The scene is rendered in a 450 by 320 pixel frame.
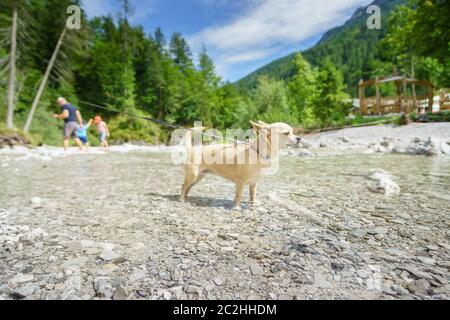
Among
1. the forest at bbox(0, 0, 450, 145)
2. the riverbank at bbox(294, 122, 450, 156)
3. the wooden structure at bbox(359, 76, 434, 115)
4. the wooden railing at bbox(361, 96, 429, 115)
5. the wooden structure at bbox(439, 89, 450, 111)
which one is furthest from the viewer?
the wooden railing at bbox(361, 96, 429, 115)

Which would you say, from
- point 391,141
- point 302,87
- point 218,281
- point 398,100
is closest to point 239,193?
point 218,281

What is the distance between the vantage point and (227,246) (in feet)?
8.71

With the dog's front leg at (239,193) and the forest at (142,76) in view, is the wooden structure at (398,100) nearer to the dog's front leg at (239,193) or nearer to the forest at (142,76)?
the forest at (142,76)

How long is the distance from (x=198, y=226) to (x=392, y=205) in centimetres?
331

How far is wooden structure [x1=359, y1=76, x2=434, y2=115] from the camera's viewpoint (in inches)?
1093

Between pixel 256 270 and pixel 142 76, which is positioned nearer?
pixel 256 270

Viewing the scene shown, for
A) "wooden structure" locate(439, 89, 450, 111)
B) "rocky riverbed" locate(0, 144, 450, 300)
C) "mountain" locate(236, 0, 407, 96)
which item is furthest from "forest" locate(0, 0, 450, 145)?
"mountain" locate(236, 0, 407, 96)

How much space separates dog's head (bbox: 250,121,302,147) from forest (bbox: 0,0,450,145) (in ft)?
84.6

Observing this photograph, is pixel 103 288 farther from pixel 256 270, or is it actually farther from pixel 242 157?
pixel 242 157

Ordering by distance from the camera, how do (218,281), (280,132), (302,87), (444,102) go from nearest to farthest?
1. (218,281)
2. (280,132)
3. (444,102)
4. (302,87)

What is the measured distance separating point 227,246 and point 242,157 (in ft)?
5.68

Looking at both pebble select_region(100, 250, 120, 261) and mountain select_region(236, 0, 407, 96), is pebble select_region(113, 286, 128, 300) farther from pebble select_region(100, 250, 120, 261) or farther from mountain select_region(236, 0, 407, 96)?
mountain select_region(236, 0, 407, 96)
